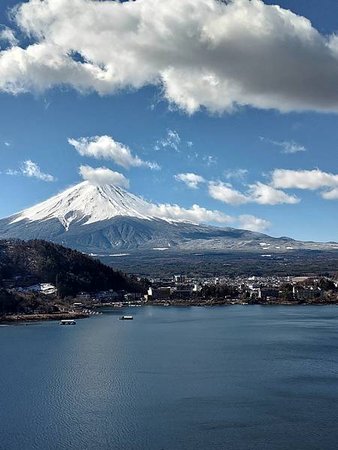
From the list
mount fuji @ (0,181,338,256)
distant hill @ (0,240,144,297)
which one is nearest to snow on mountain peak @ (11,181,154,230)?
mount fuji @ (0,181,338,256)

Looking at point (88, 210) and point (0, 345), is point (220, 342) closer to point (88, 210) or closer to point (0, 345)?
point (0, 345)

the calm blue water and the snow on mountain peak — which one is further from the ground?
the snow on mountain peak

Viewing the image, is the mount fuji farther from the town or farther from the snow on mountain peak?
the town

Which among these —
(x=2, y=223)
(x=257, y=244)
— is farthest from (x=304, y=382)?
(x=2, y=223)

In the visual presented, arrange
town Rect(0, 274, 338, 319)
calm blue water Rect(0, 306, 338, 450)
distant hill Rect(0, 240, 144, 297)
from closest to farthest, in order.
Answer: calm blue water Rect(0, 306, 338, 450), town Rect(0, 274, 338, 319), distant hill Rect(0, 240, 144, 297)

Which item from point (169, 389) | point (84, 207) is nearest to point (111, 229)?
point (84, 207)

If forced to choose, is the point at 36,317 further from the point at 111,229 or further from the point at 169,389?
the point at 111,229

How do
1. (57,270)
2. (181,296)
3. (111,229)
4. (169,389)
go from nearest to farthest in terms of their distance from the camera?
1. (169,389)
2. (57,270)
3. (181,296)
4. (111,229)
